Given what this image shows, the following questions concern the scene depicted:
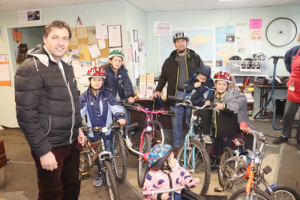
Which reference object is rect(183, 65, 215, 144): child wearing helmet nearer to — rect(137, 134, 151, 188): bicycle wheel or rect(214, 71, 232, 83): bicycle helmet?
rect(214, 71, 232, 83): bicycle helmet

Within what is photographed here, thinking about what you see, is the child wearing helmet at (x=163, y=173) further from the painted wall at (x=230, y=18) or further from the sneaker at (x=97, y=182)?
the painted wall at (x=230, y=18)

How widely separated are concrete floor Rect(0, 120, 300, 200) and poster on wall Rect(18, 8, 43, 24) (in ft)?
8.27

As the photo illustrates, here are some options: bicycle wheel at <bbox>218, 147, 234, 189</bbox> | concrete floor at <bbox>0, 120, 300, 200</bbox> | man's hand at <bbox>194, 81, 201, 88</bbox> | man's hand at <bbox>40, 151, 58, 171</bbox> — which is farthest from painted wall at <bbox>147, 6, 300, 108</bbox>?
man's hand at <bbox>40, 151, 58, 171</bbox>

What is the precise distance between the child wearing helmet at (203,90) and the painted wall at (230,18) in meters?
2.92

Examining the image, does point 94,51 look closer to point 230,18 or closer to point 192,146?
point 192,146

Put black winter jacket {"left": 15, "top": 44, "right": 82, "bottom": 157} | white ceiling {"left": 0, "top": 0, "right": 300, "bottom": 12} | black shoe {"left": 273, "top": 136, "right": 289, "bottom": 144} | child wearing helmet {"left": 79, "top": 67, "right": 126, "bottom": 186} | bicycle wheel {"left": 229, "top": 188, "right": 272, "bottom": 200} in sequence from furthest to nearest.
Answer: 1. white ceiling {"left": 0, "top": 0, "right": 300, "bottom": 12}
2. black shoe {"left": 273, "top": 136, "right": 289, "bottom": 144}
3. child wearing helmet {"left": 79, "top": 67, "right": 126, "bottom": 186}
4. bicycle wheel {"left": 229, "top": 188, "right": 272, "bottom": 200}
5. black winter jacket {"left": 15, "top": 44, "right": 82, "bottom": 157}

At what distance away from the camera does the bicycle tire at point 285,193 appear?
191 centimetres

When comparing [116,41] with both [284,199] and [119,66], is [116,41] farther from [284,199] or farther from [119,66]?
[284,199]

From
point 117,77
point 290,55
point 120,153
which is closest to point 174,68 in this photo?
point 117,77

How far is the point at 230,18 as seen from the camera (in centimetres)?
550

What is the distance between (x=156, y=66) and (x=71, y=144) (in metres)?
4.42

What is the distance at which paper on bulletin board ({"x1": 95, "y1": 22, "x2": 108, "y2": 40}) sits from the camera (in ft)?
14.5

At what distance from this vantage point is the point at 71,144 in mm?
1800

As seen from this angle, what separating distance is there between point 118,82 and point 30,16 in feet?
9.17
